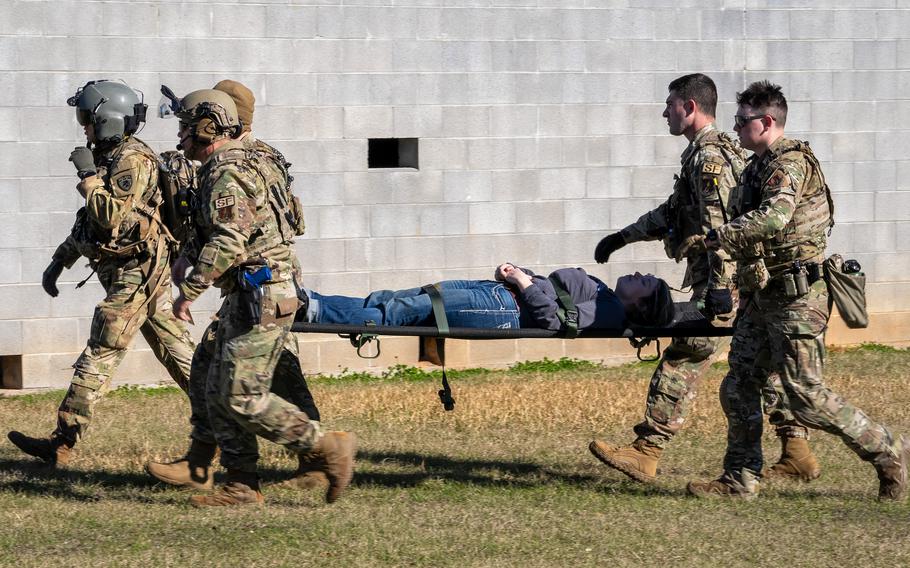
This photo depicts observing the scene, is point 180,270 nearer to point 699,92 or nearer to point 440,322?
point 440,322

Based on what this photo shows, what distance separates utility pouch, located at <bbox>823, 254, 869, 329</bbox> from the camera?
606 centimetres

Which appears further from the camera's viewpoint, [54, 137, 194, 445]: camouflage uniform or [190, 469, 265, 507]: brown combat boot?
[54, 137, 194, 445]: camouflage uniform

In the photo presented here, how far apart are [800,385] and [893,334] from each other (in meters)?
6.02

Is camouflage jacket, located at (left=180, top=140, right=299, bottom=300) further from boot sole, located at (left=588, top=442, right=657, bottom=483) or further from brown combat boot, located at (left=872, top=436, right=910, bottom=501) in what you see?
brown combat boot, located at (left=872, top=436, right=910, bottom=501)

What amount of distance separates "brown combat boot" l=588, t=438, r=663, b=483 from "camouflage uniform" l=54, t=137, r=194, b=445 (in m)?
2.46

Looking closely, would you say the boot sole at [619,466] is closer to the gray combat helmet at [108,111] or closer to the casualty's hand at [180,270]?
the casualty's hand at [180,270]

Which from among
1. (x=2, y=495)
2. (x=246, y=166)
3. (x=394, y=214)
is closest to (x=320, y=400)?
(x=394, y=214)

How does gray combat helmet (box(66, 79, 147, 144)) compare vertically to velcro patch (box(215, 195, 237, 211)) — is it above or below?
above

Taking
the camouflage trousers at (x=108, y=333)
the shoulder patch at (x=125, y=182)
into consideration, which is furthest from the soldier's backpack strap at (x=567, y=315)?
the shoulder patch at (x=125, y=182)

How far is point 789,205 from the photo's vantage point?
19.1 ft

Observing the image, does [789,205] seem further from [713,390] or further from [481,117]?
[481,117]

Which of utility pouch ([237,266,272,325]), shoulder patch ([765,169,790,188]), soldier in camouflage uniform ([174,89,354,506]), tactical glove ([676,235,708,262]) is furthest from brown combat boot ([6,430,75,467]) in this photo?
shoulder patch ([765,169,790,188])

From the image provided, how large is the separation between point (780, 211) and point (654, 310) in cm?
100

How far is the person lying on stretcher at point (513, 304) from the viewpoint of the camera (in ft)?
20.7
